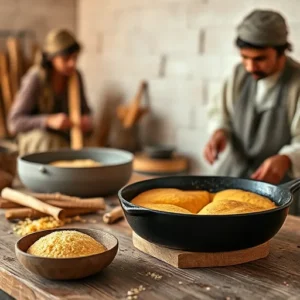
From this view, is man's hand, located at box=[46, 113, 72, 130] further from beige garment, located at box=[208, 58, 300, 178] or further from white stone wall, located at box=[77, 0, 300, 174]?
beige garment, located at box=[208, 58, 300, 178]

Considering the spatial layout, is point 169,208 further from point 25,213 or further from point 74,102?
point 74,102

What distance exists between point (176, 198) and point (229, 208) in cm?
17

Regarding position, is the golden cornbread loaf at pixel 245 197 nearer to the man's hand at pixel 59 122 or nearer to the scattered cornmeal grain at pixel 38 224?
the scattered cornmeal grain at pixel 38 224

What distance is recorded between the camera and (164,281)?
1111 millimetres

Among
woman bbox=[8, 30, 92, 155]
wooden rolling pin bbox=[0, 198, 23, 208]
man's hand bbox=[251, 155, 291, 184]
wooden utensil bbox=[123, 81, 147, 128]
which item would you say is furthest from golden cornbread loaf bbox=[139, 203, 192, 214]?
wooden utensil bbox=[123, 81, 147, 128]

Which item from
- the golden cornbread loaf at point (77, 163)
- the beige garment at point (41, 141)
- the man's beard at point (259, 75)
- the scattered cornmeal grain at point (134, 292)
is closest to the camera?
the scattered cornmeal grain at point (134, 292)

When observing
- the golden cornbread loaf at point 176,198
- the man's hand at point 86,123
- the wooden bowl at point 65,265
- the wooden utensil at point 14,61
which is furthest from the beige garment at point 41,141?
the wooden bowl at point 65,265

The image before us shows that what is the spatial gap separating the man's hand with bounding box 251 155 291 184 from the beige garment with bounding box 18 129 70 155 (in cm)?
175

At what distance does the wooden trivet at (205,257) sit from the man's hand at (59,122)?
6.95 feet

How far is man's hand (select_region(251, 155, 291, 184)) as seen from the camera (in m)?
1.96

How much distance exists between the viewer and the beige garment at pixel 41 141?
135 inches

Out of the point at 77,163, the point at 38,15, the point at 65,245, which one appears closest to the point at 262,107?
the point at 77,163

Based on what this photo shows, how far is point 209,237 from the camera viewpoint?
114 centimetres

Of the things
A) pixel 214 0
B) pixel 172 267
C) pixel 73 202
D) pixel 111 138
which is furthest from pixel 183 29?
pixel 172 267
